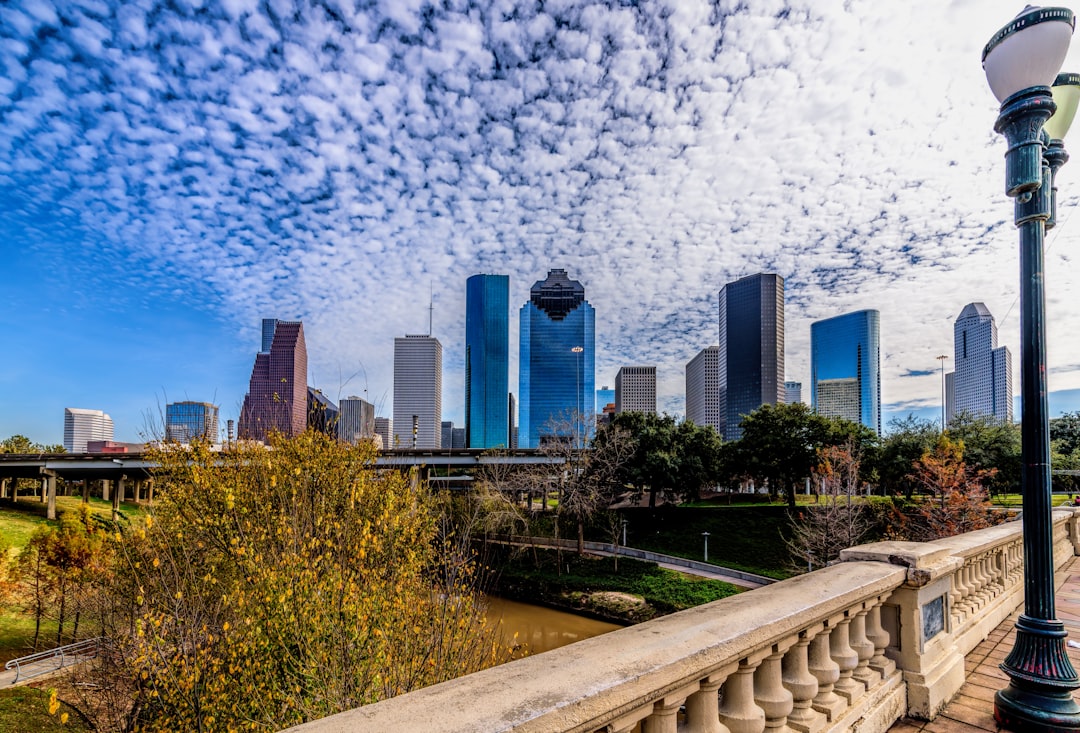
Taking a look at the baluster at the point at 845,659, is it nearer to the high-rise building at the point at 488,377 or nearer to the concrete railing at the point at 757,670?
the concrete railing at the point at 757,670

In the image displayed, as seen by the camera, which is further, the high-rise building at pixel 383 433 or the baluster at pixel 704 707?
the high-rise building at pixel 383 433

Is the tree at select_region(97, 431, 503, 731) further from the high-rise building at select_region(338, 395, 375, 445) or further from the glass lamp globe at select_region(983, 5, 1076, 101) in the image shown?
the glass lamp globe at select_region(983, 5, 1076, 101)

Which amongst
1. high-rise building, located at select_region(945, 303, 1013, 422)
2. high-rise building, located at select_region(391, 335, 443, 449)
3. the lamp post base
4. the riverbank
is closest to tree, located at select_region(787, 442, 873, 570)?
the riverbank

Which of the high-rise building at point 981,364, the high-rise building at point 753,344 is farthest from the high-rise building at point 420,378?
the high-rise building at point 981,364

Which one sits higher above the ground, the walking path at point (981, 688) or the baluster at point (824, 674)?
the baluster at point (824, 674)

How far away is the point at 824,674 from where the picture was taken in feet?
8.33

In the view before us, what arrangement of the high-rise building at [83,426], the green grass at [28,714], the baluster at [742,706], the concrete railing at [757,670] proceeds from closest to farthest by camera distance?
the concrete railing at [757,670] < the baluster at [742,706] < the green grass at [28,714] < the high-rise building at [83,426]

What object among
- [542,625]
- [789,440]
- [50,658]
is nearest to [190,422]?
[50,658]

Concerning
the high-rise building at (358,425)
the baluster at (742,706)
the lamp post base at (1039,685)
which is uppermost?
the high-rise building at (358,425)

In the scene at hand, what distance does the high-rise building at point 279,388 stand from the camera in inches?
458

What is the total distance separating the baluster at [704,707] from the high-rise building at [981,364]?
109243 mm

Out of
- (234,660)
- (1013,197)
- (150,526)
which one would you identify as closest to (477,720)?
(1013,197)

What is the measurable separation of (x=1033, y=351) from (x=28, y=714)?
18.6m

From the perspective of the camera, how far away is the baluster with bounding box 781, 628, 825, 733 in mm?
2338
